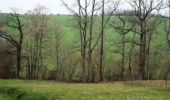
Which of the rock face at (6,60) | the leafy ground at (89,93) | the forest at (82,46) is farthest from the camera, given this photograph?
the rock face at (6,60)

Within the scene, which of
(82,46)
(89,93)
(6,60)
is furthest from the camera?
(6,60)

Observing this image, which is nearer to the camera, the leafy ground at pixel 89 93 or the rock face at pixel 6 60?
the leafy ground at pixel 89 93

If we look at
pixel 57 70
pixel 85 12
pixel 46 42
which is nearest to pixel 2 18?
pixel 46 42

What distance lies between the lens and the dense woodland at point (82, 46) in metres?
61.5

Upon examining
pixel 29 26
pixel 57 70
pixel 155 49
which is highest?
pixel 29 26

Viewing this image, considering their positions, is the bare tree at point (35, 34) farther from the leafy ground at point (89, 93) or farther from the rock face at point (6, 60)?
the leafy ground at point (89, 93)

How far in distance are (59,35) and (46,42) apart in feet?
30.1

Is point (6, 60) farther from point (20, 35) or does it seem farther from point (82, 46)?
point (82, 46)

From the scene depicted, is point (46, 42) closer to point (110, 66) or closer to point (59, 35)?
point (59, 35)

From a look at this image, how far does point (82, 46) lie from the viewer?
202 feet

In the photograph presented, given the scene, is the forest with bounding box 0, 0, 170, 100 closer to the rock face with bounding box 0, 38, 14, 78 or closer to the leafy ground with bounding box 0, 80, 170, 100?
the rock face with bounding box 0, 38, 14, 78

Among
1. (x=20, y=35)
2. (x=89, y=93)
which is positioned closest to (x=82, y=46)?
(x=20, y=35)

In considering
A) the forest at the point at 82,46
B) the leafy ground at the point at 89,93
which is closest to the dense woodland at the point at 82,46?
the forest at the point at 82,46

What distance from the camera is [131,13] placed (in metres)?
57.5
